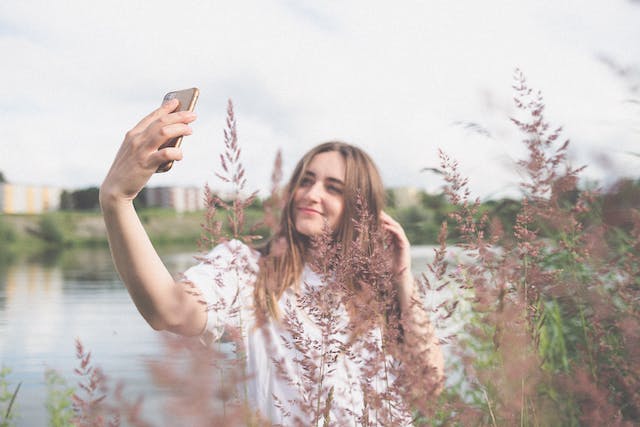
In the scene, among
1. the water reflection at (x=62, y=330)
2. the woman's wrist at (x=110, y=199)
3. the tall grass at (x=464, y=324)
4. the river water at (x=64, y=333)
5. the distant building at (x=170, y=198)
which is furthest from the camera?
the distant building at (x=170, y=198)

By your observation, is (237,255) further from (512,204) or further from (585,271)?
(512,204)

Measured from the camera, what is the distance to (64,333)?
15.6 meters

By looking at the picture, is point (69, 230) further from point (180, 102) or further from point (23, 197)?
point (180, 102)

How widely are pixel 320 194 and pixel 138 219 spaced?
5.16ft

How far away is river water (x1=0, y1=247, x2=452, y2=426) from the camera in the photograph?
312 inches

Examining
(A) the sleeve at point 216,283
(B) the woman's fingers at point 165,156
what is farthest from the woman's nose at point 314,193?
(B) the woman's fingers at point 165,156

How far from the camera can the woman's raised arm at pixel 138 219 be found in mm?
1385

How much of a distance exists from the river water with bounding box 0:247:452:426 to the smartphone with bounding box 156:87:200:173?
8.2 inches

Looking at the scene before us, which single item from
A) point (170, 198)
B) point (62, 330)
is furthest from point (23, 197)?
point (62, 330)

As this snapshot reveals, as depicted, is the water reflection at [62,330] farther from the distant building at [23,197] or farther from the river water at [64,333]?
the distant building at [23,197]

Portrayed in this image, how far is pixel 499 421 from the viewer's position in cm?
136

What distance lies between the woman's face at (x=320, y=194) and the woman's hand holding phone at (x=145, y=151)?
1382 mm

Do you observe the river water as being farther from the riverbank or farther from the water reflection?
the riverbank

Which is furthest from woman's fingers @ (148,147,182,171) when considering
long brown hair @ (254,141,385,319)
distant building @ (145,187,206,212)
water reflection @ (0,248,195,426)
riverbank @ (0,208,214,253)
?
distant building @ (145,187,206,212)
